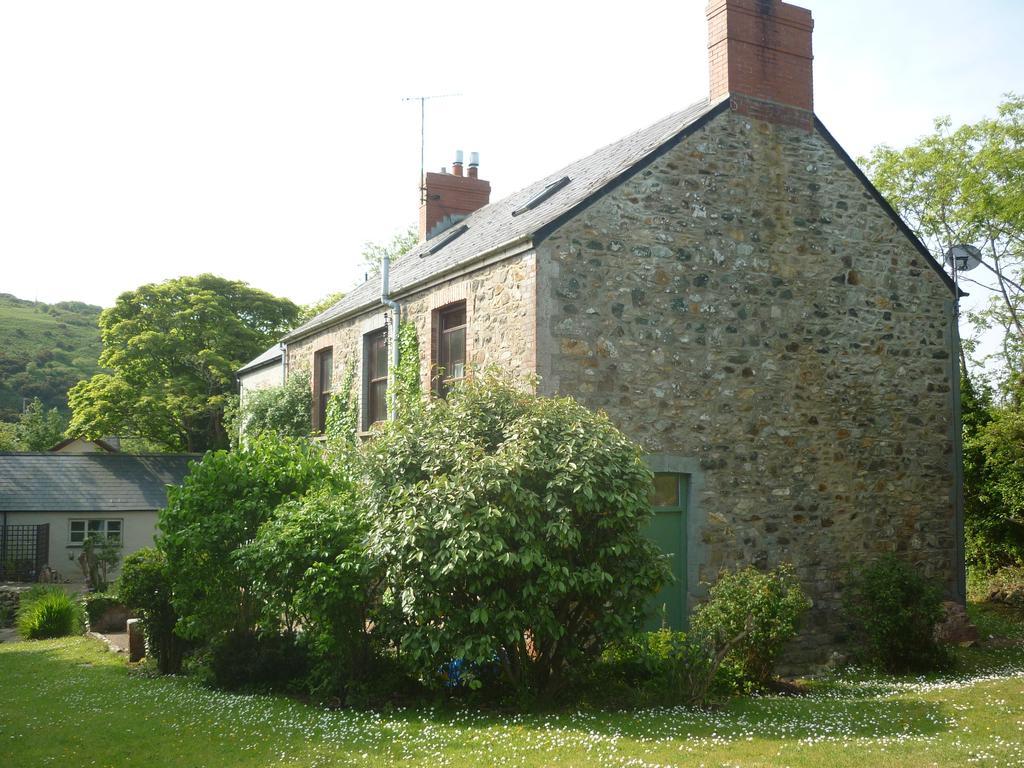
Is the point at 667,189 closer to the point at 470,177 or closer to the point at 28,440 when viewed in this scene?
the point at 470,177

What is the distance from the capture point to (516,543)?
27.7 feet

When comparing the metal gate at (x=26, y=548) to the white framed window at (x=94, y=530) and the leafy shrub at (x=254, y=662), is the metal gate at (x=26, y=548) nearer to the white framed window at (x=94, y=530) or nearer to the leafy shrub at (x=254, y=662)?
the white framed window at (x=94, y=530)

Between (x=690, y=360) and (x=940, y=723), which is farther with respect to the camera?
(x=690, y=360)

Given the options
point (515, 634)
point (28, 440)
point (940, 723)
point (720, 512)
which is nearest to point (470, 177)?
point (720, 512)

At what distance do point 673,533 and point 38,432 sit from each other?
4262cm

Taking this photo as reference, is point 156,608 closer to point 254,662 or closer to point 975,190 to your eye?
point 254,662

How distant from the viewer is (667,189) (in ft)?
38.3

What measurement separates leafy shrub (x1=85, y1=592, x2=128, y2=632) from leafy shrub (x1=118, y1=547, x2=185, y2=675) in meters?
4.89

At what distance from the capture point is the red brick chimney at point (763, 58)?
12.5m

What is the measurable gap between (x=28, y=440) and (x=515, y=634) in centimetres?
4379

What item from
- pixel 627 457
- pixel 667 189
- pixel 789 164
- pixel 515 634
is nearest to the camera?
pixel 515 634

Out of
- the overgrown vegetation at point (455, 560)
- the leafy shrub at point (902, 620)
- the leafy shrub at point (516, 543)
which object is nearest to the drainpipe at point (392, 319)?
the overgrown vegetation at point (455, 560)

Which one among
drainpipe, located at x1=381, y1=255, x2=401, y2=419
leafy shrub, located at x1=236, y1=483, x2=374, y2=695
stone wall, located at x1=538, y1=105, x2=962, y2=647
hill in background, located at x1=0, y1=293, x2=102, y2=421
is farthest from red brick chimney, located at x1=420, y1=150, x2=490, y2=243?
hill in background, located at x1=0, y1=293, x2=102, y2=421

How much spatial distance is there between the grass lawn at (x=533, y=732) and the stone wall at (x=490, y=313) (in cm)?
418
